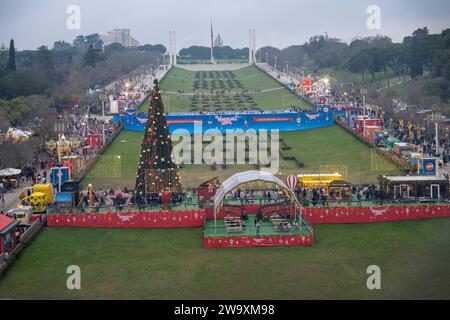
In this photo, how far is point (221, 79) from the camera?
364 feet

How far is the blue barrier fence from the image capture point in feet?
164

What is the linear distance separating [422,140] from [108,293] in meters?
27.0

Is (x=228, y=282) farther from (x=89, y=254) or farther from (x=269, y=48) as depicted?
(x=269, y=48)

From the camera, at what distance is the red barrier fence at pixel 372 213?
25.4m

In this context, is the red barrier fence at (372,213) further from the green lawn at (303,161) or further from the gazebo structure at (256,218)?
the green lawn at (303,161)

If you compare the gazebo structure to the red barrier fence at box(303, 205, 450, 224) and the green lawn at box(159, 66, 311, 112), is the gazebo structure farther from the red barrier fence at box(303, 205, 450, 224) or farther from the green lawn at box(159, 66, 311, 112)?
the green lawn at box(159, 66, 311, 112)

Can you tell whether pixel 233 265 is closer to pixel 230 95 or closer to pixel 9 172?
pixel 9 172

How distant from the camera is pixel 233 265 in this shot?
68.8ft

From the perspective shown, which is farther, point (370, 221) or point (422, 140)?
point (422, 140)

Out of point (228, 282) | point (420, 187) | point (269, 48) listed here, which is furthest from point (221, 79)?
point (228, 282)

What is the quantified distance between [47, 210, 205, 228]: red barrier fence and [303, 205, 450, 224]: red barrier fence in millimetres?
3848

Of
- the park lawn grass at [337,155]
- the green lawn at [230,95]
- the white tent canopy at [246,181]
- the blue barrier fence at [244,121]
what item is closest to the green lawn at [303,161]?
the park lawn grass at [337,155]

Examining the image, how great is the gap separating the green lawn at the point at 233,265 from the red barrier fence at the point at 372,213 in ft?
1.62

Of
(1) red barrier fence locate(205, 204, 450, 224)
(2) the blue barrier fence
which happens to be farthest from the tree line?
(1) red barrier fence locate(205, 204, 450, 224)
